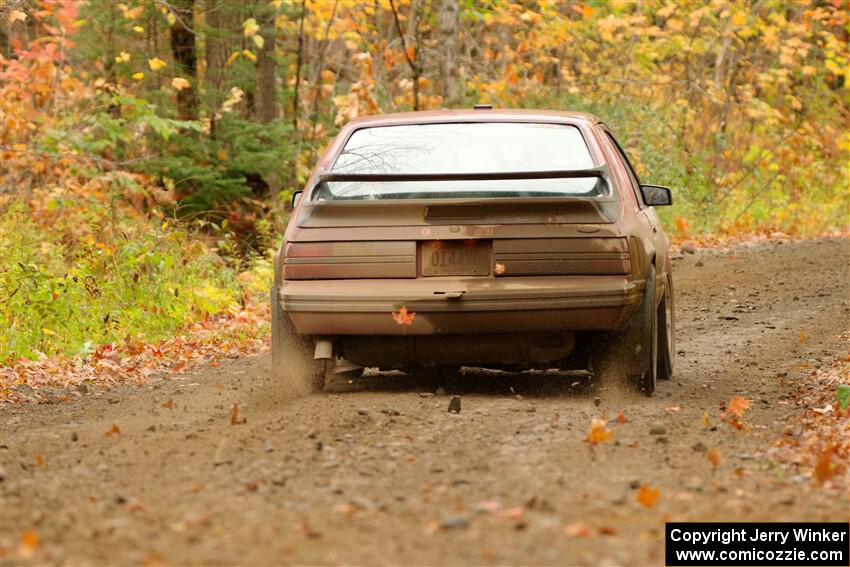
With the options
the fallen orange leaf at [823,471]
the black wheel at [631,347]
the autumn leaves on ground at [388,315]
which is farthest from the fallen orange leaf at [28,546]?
the black wheel at [631,347]

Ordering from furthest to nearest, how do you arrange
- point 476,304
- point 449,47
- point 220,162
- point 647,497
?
point 449,47 < point 220,162 < point 476,304 < point 647,497

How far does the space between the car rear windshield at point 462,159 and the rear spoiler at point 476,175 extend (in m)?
0.03

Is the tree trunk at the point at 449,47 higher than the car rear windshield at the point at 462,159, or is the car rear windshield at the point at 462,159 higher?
the car rear windshield at the point at 462,159

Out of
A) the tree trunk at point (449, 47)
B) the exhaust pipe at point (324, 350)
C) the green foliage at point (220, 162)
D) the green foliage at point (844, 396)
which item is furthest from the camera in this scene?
the tree trunk at point (449, 47)

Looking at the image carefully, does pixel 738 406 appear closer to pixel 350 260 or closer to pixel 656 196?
pixel 656 196

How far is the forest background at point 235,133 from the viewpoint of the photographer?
1201 cm

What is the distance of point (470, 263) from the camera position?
22.8 feet

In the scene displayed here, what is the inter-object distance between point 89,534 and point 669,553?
6.14 feet

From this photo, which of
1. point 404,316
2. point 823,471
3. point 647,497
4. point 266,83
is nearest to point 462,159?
point 404,316

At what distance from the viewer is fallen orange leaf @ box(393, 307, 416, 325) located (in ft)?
22.6

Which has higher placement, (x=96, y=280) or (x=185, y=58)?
(x=185, y=58)

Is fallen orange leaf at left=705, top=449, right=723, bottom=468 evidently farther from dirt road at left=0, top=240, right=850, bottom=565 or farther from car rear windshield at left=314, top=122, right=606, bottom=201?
car rear windshield at left=314, top=122, right=606, bottom=201

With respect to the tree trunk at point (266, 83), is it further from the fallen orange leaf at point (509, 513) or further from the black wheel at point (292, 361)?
the fallen orange leaf at point (509, 513)

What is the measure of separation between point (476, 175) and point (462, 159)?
0.38 metres
